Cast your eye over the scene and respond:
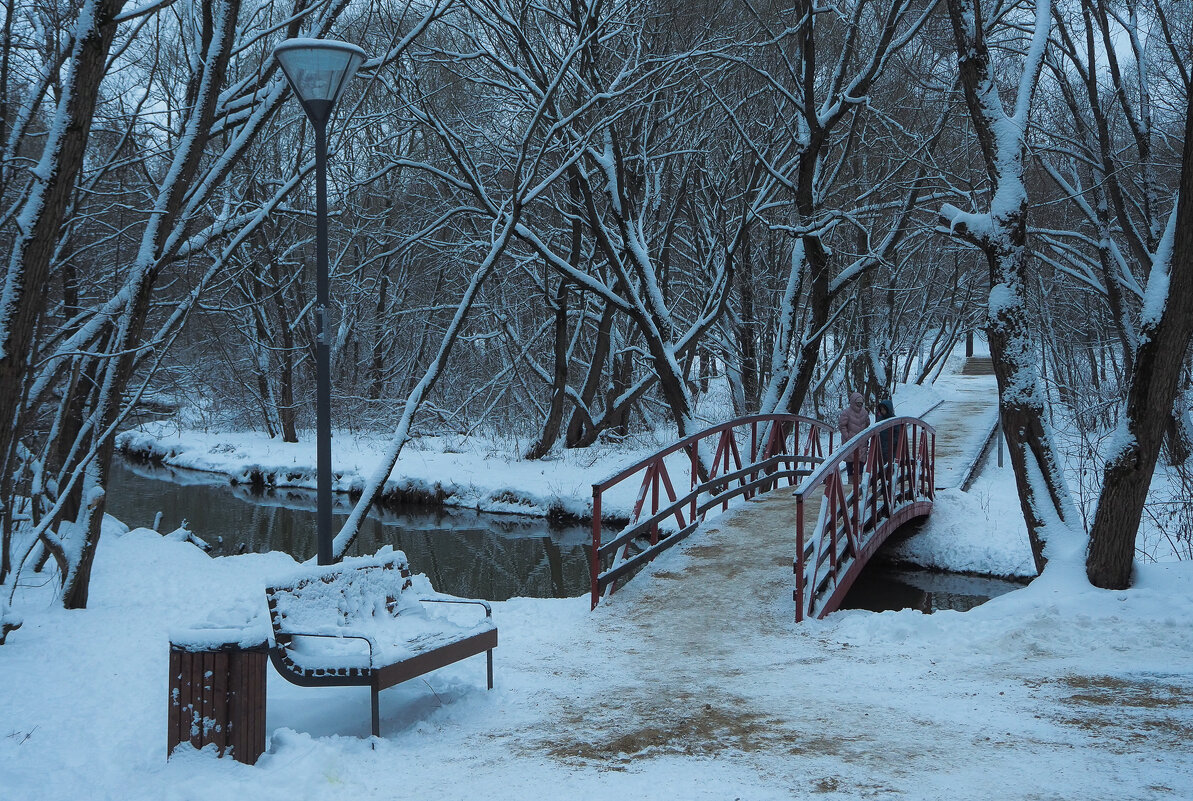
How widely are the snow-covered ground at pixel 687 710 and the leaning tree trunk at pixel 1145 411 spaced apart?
0.34m

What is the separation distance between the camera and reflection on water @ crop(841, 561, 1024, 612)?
1314 cm

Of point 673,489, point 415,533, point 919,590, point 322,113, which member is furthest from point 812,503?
point 415,533

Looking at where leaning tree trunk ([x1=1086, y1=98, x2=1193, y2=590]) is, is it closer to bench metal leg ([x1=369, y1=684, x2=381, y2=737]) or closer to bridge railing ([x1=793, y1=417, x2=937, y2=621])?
bridge railing ([x1=793, y1=417, x2=937, y2=621])

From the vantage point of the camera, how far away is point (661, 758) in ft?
16.6

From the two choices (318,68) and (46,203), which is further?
(46,203)

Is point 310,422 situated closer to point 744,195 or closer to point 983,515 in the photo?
point 744,195

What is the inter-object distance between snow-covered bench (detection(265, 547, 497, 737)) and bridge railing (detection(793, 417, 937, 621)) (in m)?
3.30

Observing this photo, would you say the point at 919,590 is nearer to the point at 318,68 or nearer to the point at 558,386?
the point at 558,386

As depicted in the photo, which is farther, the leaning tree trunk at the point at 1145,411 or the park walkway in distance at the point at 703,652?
the leaning tree trunk at the point at 1145,411

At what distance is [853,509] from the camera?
10133 mm

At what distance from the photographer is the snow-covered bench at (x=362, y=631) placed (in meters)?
5.25

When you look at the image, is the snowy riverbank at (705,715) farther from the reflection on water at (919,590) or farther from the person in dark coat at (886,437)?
the reflection on water at (919,590)

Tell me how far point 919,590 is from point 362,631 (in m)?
9.86

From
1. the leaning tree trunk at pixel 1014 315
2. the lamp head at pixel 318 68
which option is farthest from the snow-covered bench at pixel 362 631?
the leaning tree trunk at pixel 1014 315
